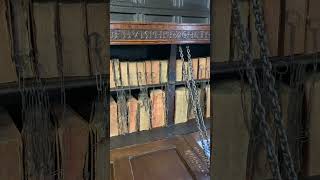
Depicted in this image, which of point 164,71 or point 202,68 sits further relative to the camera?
point 164,71

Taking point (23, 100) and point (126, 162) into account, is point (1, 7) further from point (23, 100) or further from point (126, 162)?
point (126, 162)

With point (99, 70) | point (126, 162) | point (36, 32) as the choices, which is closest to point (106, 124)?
point (99, 70)

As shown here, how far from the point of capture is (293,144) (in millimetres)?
927

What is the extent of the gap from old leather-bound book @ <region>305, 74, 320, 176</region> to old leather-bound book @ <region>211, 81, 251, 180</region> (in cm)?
21

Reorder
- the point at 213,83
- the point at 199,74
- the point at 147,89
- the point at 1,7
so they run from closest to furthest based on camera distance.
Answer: the point at 1,7, the point at 213,83, the point at 199,74, the point at 147,89

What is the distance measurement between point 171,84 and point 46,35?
1998mm

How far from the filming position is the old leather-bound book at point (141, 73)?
8.14 feet

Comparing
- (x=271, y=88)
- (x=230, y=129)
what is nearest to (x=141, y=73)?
(x=230, y=129)

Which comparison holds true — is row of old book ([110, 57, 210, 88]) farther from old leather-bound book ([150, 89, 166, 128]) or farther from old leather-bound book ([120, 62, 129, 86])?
old leather-bound book ([150, 89, 166, 128])

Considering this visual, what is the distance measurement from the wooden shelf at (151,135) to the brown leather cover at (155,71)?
43 centimetres

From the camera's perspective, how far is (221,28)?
0.83 metres

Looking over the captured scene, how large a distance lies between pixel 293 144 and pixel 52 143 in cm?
71

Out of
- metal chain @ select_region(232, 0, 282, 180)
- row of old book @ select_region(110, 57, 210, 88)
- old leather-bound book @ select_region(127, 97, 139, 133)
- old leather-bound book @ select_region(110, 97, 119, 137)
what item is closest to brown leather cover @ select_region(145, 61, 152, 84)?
row of old book @ select_region(110, 57, 210, 88)

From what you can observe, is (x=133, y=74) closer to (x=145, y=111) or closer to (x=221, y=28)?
(x=145, y=111)
